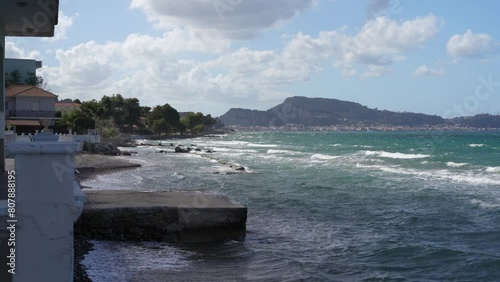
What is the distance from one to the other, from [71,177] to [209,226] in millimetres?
9830

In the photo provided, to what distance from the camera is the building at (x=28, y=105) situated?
145ft

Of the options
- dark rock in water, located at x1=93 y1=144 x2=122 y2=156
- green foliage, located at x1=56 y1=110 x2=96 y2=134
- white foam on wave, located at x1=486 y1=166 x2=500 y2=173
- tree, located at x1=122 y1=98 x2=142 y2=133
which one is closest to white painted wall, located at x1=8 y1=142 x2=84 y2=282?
white foam on wave, located at x1=486 y1=166 x2=500 y2=173

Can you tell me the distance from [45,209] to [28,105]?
1821 inches

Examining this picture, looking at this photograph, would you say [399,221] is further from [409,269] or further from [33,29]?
[33,29]

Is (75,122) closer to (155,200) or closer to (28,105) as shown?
(28,105)

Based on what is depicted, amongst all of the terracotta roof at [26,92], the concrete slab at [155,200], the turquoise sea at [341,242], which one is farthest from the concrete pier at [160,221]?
the terracotta roof at [26,92]

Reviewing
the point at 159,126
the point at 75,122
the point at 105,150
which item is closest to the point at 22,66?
Result: the point at 75,122

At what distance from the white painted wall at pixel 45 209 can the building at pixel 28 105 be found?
137 ft

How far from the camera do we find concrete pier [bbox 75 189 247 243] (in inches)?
513

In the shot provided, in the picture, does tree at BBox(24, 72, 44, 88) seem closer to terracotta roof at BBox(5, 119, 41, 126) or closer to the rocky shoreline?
terracotta roof at BBox(5, 119, 41, 126)

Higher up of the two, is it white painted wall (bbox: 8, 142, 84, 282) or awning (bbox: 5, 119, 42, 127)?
awning (bbox: 5, 119, 42, 127)

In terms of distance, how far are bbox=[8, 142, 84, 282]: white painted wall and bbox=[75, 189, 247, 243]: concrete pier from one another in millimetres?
9174

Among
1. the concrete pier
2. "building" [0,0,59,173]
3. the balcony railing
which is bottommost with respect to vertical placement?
the concrete pier

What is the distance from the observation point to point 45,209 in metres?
3.89
